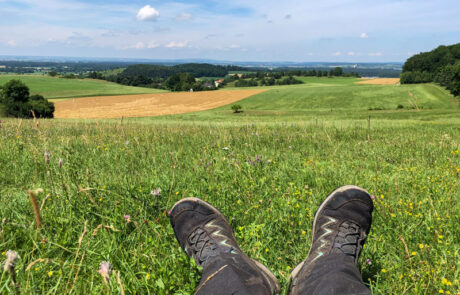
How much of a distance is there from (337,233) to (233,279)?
1041 mm

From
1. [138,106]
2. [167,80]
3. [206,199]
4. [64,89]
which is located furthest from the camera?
[167,80]

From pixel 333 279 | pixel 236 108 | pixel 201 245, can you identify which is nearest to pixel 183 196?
pixel 201 245

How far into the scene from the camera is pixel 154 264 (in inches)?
76.2

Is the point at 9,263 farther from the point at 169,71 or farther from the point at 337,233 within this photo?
the point at 169,71

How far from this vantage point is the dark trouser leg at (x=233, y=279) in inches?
65.3

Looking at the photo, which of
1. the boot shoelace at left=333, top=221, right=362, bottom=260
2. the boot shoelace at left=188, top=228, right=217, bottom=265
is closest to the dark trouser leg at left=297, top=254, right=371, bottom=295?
the boot shoelace at left=333, top=221, right=362, bottom=260

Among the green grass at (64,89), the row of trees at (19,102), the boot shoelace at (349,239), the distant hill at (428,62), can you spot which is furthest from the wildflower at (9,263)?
the distant hill at (428,62)

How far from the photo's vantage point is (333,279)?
5.77ft

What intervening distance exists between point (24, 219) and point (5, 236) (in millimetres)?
220

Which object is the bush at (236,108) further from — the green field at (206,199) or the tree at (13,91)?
the green field at (206,199)

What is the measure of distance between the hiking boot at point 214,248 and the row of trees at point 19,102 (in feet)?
189

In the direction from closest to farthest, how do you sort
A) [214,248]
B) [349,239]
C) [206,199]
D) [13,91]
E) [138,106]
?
[214,248], [349,239], [206,199], [13,91], [138,106]

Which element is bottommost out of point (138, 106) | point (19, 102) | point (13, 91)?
point (138, 106)

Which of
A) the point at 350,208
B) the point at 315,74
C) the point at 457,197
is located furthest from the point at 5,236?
the point at 315,74
